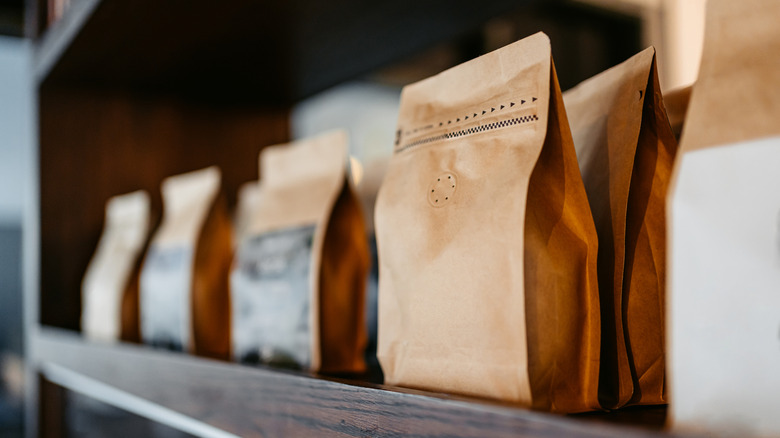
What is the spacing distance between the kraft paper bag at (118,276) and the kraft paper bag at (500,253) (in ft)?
2.80

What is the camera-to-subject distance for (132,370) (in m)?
1.03

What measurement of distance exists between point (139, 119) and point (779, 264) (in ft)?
5.03

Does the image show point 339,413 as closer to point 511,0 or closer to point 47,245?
point 511,0

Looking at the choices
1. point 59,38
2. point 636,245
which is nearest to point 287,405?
point 636,245

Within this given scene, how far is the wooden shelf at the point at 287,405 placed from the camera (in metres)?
0.42

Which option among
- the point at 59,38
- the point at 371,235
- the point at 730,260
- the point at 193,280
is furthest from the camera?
the point at 59,38

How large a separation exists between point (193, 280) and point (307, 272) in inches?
13.4

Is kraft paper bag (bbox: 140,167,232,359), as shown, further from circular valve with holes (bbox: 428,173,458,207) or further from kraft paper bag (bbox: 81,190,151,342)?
circular valve with holes (bbox: 428,173,458,207)

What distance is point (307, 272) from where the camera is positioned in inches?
33.4

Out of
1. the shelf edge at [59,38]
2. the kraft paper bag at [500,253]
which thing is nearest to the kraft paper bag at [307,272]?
the kraft paper bag at [500,253]

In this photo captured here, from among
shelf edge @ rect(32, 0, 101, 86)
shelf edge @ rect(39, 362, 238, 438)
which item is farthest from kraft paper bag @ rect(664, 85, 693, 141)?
shelf edge @ rect(32, 0, 101, 86)

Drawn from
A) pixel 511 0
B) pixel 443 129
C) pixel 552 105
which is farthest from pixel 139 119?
pixel 552 105

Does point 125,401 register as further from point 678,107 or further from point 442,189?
point 678,107

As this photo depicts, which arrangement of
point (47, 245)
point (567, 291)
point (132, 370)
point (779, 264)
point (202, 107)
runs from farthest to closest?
point (202, 107), point (47, 245), point (132, 370), point (567, 291), point (779, 264)
